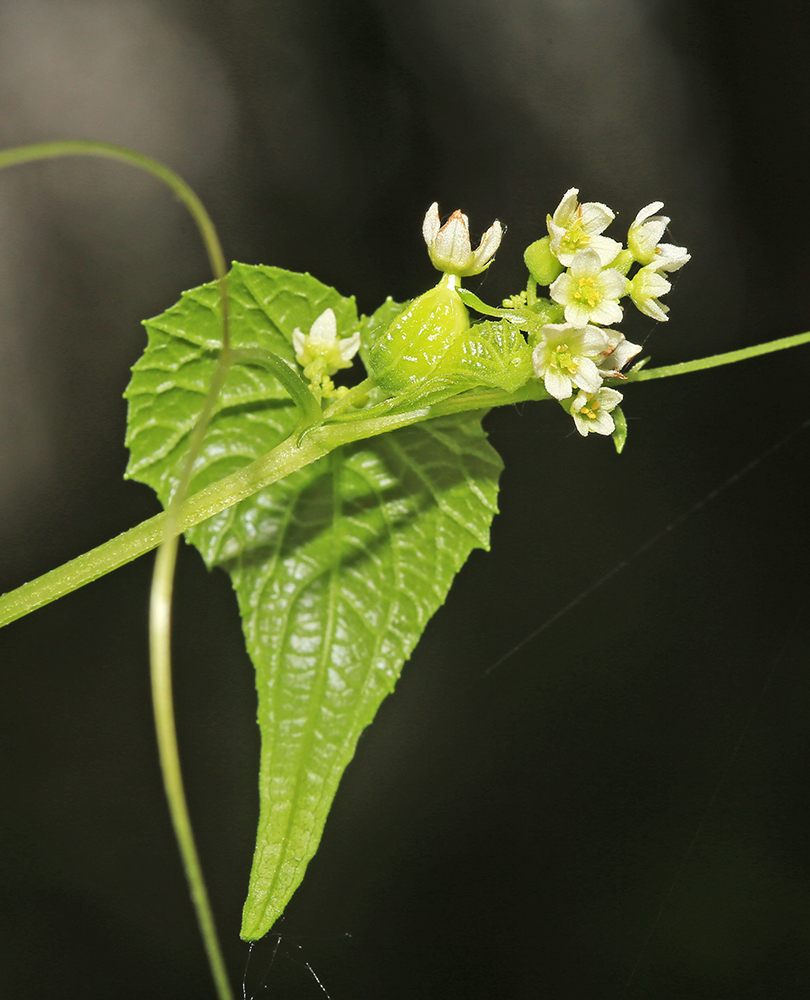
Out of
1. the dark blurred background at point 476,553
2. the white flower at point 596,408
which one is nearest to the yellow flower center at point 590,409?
the white flower at point 596,408

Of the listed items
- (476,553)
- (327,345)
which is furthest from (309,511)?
(476,553)

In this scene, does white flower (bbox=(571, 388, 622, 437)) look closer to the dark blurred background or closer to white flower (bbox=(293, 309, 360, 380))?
white flower (bbox=(293, 309, 360, 380))

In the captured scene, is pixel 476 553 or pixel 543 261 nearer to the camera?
pixel 543 261

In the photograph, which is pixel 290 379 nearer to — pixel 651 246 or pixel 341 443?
pixel 341 443

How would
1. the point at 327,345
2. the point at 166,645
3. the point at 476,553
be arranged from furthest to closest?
1. the point at 476,553
2. the point at 327,345
3. the point at 166,645

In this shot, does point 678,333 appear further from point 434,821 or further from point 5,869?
point 5,869

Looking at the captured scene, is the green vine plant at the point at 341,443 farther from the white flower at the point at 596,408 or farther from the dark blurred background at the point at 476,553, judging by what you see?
the dark blurred background at the point at 476,553

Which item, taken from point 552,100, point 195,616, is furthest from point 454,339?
point 552,100
